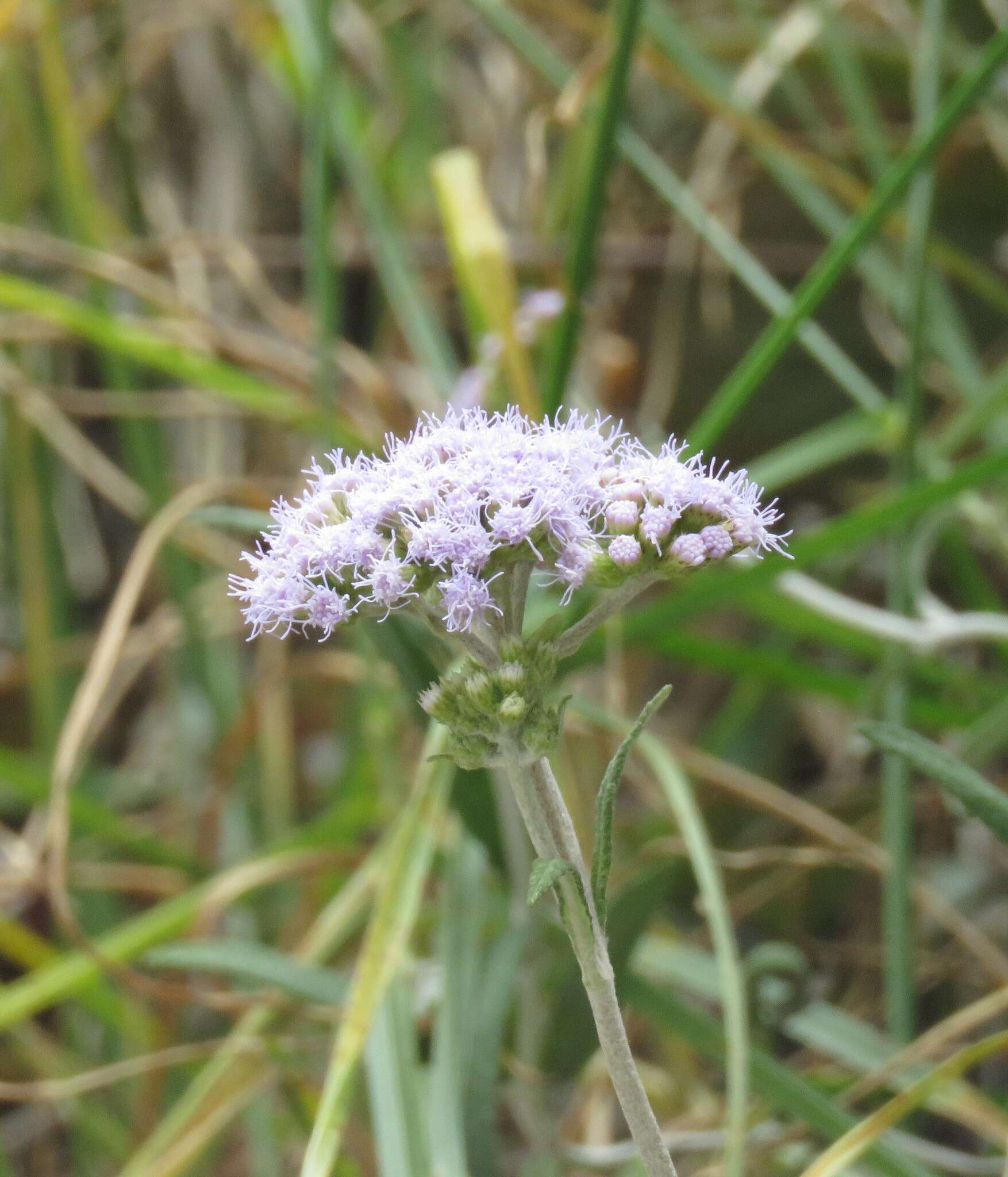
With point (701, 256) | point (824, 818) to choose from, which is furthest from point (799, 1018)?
point (701, 256)

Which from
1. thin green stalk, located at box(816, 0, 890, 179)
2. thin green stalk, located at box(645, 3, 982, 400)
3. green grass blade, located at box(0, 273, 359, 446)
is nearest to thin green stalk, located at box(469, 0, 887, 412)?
thin green stalk, located at box(645, 3, 982, 400)

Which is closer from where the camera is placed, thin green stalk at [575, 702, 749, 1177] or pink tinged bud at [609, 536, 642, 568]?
pink tinged bud at [609, 536, 642, 568]

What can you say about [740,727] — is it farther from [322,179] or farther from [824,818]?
[322,179]


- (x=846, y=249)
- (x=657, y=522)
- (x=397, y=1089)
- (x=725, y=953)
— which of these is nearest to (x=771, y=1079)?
(x=725, y=953)

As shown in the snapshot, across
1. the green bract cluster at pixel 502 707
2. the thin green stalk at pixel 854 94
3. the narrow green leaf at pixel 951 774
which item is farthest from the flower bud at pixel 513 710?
the thin green stalk at pixel 854 94

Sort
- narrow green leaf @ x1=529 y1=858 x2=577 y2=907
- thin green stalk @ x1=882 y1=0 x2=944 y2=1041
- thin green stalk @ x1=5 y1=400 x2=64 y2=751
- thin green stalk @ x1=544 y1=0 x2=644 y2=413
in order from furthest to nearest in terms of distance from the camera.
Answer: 1. thin green stalk @ x1=5 y1=400 x2=64 y2=751
2. thin green stalk @ x1=882 y1=0 x2=944 y2=1041
3. thin green stalk @ x1=544 y1=0 x2=644 y2=413
4. narrow green leaf @ x1=529 y1=858 x2=577 y2=907

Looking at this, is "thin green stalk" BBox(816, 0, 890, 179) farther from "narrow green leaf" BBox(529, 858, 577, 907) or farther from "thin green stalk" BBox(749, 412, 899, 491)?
"narrow green leaf" BBox(529, 858, 577, 907)
